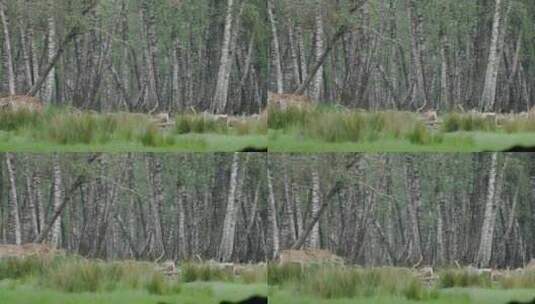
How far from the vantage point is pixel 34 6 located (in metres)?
3.78

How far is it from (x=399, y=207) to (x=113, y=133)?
136 cm

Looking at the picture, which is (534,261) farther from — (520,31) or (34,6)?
(34,6)

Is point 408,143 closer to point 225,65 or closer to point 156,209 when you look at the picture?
point 225,65

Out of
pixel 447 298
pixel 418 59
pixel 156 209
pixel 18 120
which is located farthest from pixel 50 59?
pixel 447 298

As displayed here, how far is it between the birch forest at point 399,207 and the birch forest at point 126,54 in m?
0.52

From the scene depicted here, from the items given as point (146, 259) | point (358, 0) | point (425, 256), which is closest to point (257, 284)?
point (146, 259)

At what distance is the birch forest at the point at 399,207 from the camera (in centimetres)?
368

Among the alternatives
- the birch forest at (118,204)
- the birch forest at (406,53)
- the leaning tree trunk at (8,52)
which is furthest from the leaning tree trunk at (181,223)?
the leaning tree trunk at (8,52)

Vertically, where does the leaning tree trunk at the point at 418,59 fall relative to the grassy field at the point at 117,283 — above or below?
above

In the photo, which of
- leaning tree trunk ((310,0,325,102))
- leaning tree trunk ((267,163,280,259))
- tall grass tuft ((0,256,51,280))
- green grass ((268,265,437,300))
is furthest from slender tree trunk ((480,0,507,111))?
tall grass tuft ((0,256,51,280))

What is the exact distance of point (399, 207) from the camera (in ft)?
12.1

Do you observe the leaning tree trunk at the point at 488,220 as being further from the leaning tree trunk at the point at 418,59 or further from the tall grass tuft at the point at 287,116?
the tall grass tuft at the point at 287,116

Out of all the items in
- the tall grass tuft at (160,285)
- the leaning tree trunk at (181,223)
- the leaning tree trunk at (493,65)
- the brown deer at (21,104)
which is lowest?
the tall grass tuft at (160,285)

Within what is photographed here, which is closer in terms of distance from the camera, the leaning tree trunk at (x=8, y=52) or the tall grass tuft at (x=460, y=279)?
the tall grass tuft at (x=460, y=279)
